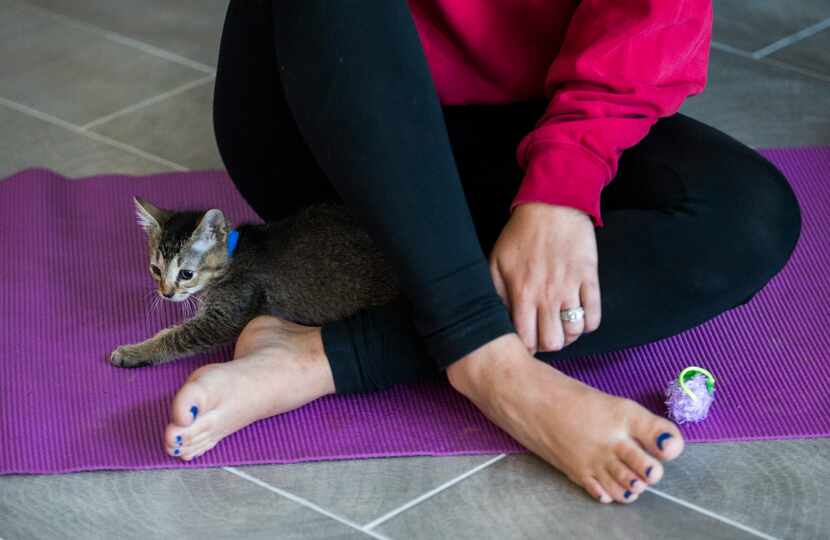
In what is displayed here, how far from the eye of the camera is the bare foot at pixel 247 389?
1219mm

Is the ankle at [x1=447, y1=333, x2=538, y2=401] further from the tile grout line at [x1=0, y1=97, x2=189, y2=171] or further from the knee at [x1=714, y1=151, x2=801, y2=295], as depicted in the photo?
the tile grout line at [x1=0, y1=97, x2=189, y2=171]

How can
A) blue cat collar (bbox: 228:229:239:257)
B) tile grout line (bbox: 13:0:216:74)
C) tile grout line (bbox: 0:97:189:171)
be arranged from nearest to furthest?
blue cat collar (bbox: 228:229:239:257) < tile grout line (bbox: 0:97:189:171) < tile grout line (bbox: 13:0:216:74)

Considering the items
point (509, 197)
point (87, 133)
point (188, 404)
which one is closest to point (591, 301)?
point (509, 197)

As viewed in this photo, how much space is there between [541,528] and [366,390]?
30cm

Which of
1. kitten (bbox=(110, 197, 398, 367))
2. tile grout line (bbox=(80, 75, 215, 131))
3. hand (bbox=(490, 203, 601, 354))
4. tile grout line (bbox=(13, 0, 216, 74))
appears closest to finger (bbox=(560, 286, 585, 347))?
hand (bbox=(490, 203, 601, 354))

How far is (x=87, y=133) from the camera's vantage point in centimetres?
209

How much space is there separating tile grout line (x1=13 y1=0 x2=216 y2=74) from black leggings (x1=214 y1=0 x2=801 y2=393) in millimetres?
912

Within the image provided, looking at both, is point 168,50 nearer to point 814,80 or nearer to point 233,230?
point 233,230

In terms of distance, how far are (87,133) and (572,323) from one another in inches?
48.3

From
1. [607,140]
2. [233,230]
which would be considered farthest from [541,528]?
[233,230]

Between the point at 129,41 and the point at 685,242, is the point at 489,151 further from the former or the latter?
the point at 129,41

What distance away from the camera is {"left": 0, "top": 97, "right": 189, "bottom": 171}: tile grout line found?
1988mm

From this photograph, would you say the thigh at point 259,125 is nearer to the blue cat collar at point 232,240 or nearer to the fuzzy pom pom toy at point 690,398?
the blue cat collar at point 232,240

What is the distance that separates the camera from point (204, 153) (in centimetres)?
201
